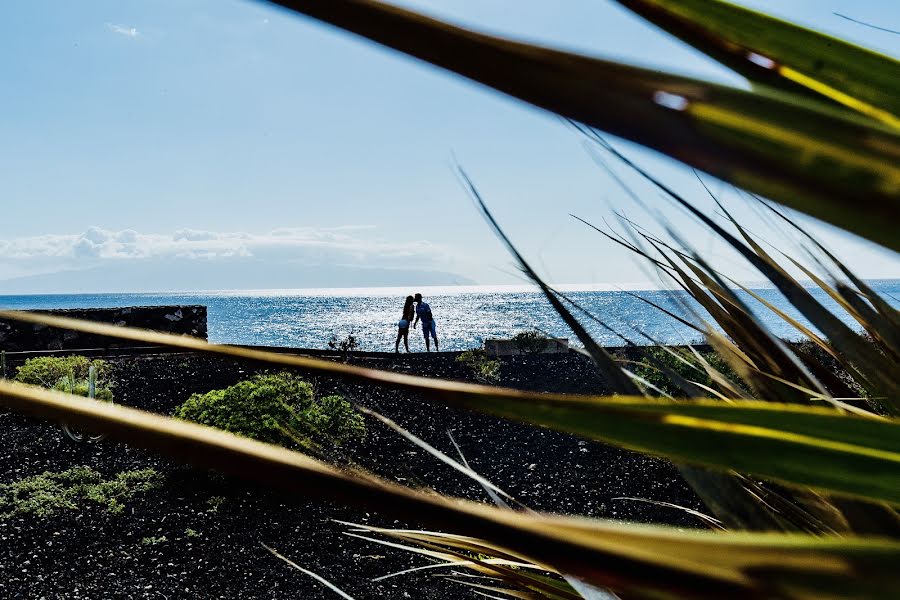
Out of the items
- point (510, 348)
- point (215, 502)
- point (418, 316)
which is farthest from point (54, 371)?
point (510, 348)

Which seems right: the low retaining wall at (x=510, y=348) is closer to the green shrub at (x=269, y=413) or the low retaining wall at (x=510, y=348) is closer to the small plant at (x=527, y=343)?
the small plant at (x=527, y=343)

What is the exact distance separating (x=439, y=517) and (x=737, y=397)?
760 mm

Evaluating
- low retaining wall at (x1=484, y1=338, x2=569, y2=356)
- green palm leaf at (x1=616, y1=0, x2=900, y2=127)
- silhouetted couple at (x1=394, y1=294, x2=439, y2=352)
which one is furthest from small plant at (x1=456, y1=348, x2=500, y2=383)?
green palm leaf at (x1=616, y1=0, x2=900, y2=127)

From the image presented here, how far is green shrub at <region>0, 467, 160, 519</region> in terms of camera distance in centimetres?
571

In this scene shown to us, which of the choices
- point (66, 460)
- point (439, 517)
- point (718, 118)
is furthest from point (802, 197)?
point (66, 460)

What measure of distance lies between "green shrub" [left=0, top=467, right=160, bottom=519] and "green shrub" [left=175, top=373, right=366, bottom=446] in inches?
33.6

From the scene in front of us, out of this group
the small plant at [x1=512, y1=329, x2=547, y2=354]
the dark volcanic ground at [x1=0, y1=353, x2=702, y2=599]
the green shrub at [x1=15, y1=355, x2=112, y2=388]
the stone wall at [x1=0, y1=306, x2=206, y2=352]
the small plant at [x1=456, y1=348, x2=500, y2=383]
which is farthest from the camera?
the small plant at [x1=512, y1=329, x2=547, y2=354]

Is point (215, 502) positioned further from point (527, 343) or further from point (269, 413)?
point (527, 343)

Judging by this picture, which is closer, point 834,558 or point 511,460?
point 834,558

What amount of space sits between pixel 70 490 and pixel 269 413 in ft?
6.44

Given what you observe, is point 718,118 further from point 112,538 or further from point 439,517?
point 112,538

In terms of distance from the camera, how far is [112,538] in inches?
205

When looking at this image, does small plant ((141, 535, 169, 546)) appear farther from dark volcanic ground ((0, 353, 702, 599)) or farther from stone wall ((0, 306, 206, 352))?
stone wall ((0, 306, 206, 352))

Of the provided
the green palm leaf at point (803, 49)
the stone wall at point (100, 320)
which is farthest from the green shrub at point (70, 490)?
the stone wall at point (100, 320)
